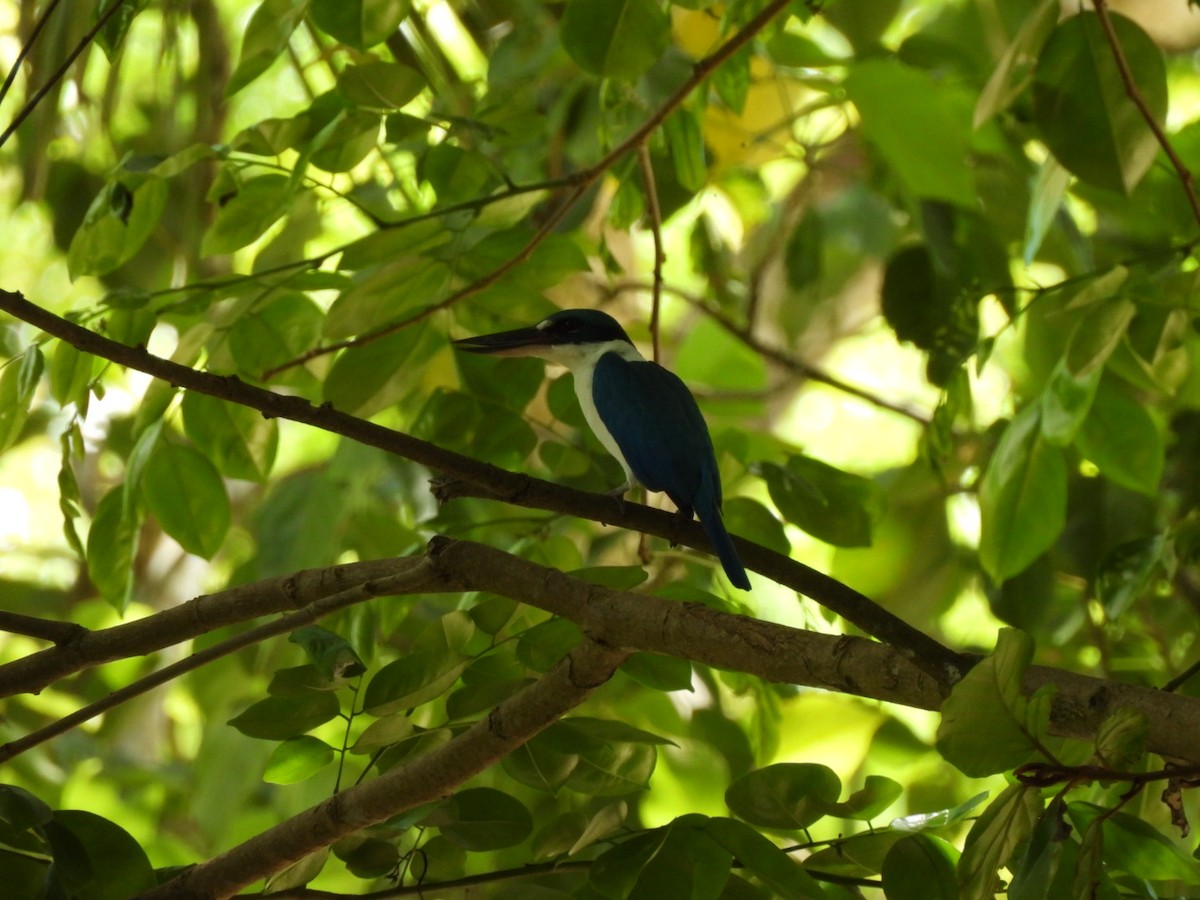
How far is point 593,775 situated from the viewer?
1.24 m

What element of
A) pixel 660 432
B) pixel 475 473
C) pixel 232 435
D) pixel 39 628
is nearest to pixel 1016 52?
pixel 660 432

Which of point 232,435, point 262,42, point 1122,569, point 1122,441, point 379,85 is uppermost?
point 262,42

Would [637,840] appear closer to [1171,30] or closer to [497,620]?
[497,620]

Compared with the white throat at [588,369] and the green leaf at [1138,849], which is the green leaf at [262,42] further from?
the green leaf at [1138,849]

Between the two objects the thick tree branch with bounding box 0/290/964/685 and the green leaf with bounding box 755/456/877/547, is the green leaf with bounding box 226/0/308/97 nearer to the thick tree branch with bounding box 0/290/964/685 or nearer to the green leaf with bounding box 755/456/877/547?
the thick tree branch with bounding box 0/290/964/685

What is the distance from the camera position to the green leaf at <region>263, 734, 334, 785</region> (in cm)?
125

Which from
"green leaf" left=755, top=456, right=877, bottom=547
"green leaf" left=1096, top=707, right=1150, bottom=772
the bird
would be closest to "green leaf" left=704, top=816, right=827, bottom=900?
"green leaf" left=1096, top=707, right=1150, bottom=772

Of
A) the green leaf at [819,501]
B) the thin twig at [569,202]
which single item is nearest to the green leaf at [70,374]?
the thin twig at [569,202]

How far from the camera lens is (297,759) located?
4.11 feet

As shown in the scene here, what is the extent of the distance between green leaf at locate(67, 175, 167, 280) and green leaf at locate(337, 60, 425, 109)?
0.30 m

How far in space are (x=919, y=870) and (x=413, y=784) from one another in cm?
47

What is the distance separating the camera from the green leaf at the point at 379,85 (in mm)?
1593

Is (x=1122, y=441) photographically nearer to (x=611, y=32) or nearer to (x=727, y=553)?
(x=727, y=553)

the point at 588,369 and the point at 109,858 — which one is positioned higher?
the point at 109,858
